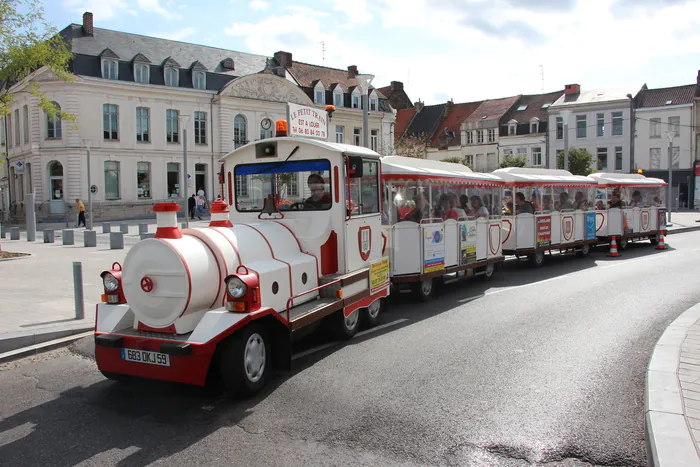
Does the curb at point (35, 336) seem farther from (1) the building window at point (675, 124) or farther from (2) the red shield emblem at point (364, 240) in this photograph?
(1) the building window at point (675, 124)

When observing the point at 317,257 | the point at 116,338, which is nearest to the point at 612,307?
the point at 317,257

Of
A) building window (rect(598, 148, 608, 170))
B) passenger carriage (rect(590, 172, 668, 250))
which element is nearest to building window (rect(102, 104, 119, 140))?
passenger carriage (rect(590, 172, 668, 250))

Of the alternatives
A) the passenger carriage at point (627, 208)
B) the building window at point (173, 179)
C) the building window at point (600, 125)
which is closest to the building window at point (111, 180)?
the building window at point (173, 179)

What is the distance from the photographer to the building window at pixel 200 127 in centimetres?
4275

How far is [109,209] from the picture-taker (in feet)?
127

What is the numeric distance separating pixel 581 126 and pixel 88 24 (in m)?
41.7

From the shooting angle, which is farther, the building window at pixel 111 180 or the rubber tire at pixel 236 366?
the building window at pixel 111 180

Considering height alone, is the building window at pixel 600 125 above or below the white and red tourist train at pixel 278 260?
above

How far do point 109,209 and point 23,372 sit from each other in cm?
3444

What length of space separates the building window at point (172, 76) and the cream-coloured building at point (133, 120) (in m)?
0.07

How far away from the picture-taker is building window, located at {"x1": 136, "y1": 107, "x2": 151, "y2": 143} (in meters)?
40.4

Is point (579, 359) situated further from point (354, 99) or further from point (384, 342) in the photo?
point (354, 99)

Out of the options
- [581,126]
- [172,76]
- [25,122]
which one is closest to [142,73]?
[172,76]

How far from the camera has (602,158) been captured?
5478 cm
